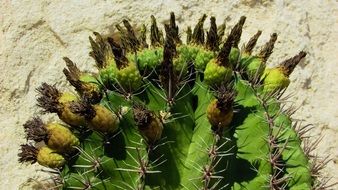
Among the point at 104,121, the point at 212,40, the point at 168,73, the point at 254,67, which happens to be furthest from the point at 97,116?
the point at 254,67

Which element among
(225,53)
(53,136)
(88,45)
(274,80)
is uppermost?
(225,53)

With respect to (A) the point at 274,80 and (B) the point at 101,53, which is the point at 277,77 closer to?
(A) the point at 274,80

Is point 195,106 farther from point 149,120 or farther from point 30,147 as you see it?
point 30,147

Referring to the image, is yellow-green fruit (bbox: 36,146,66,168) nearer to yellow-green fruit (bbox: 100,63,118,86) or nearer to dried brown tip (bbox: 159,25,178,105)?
yellow-green fruit (bbox: 100,63,118,86)

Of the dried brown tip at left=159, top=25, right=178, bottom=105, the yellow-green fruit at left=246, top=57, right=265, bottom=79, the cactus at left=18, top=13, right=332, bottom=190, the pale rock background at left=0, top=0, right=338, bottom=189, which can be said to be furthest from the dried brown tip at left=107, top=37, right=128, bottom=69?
the pale rock background at left=0, top=0, right=338, bottom=189

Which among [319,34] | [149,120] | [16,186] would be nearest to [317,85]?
[319,34]

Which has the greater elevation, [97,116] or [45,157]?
[97,116]
